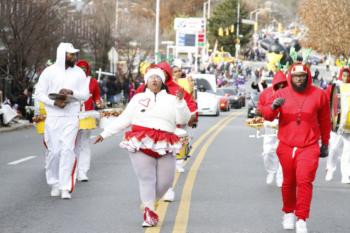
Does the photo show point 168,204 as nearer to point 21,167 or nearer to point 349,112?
point 349,112

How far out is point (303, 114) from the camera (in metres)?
10.3

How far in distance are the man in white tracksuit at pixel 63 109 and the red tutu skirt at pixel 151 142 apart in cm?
279

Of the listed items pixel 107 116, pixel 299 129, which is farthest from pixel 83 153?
pixel 299 129

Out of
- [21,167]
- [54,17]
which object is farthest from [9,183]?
[54,17]

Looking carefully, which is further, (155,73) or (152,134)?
(155,73)

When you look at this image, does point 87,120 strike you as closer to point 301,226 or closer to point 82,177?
point 82,177

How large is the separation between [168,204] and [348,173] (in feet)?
14.4

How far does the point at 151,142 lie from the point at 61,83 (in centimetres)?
322

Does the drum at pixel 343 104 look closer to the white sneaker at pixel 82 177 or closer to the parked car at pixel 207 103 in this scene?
the white sneaker at pixel 82 177

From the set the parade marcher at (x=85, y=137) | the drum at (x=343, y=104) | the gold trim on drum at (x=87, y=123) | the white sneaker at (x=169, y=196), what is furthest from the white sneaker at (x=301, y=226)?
the parade marcher at (x=85, y=137)

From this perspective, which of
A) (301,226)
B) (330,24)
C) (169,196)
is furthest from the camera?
(330,24)

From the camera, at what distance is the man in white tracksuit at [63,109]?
12992 millimetres

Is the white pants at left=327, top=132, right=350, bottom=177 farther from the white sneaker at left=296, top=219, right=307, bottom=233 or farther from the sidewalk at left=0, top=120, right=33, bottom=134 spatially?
the sidewalk at left=0, top=120, right=33, bottom=134

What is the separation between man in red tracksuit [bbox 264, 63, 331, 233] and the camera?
10227 mm
